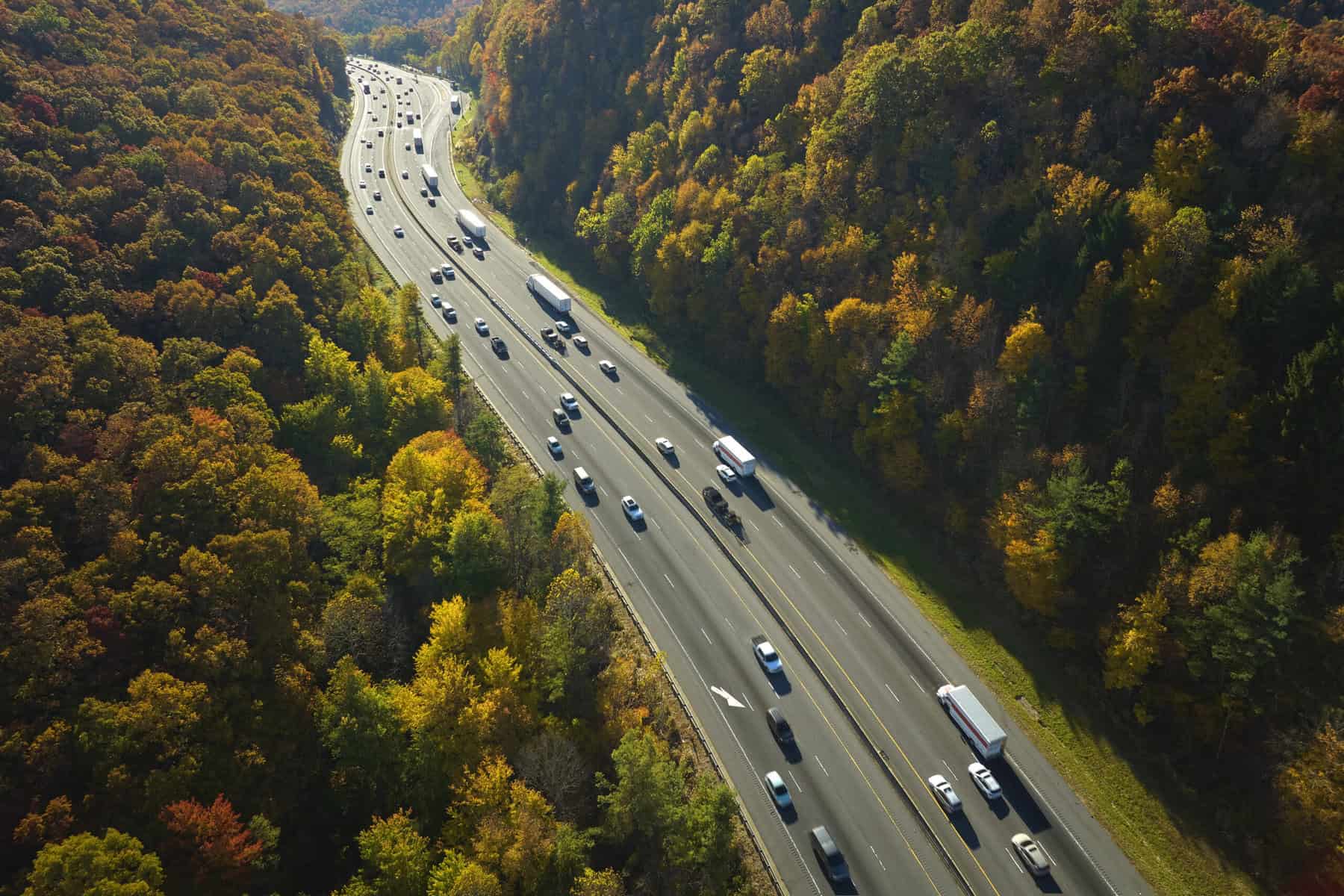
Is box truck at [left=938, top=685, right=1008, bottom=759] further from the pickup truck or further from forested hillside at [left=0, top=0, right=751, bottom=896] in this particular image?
the pickup truck

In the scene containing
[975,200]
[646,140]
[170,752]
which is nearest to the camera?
[170,752]

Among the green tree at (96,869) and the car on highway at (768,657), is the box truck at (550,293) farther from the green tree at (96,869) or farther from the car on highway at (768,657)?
the green tree at (96,869)

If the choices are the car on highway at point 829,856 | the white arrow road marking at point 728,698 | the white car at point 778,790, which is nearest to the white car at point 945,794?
the car on highway at point 829,856

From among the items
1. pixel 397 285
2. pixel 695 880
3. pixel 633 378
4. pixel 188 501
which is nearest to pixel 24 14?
pixel 397 285

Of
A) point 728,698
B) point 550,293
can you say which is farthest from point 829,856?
point 550,293

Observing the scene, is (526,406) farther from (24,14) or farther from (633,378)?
(24,14)

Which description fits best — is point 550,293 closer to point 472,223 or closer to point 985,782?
point 472,223

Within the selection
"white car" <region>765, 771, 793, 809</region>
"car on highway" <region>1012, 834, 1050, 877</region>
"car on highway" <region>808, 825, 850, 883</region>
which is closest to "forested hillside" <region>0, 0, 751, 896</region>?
"white car" <region>765, 771, 793, 809</region>
